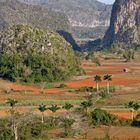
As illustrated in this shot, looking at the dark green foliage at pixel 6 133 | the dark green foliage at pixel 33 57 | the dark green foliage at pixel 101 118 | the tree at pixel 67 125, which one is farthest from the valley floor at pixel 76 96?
the dark green foliage at pixel 6 133

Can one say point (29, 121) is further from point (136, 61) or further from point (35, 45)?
point (136, 61)

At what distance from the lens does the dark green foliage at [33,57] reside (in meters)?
87.0

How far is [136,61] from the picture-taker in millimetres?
144750

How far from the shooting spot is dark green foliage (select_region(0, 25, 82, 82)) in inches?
3425

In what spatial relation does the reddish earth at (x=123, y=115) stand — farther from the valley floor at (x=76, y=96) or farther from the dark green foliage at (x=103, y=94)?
the dark green foliage at (x=103, y=94)

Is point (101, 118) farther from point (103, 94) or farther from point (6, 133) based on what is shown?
point (103, 94)

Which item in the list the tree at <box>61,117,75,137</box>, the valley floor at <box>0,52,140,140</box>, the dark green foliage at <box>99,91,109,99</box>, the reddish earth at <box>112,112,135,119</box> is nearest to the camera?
the tree at <box>61,117,75,137</box>

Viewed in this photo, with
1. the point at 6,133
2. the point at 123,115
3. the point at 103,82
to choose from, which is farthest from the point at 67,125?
the point at 103,82

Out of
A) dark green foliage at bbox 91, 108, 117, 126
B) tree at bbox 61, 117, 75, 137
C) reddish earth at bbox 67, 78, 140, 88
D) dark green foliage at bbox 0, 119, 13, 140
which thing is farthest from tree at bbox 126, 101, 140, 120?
reddish earth at bbox 67, 78, 140, 88

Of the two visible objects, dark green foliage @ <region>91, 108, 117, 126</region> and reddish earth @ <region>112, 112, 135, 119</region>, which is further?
reddish earth @ <region>112, 112, 135, 119</region>

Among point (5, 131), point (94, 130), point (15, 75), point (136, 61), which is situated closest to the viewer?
point (5, 131)

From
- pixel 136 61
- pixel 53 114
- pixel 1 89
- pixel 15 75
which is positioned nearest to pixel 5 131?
pixel 53 114

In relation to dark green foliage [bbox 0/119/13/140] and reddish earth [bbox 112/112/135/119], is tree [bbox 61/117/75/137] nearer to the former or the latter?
dark green foliage [bbox 0/119/13/140]

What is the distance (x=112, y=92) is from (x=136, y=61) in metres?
72.9
